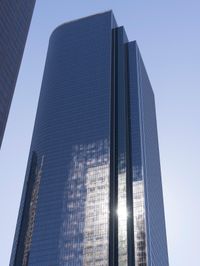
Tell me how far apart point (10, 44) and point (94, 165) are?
7857 centimetres

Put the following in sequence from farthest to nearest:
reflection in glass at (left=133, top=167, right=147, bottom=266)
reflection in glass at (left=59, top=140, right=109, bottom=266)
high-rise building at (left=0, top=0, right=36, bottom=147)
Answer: reflection in glass at (left=133, top=167, right=147, bottom=266) → reflection in glass at (left=59, top=140, right=109, bottom=266) → high-rise building at (left=0, top=0, right=36, bottom=147)

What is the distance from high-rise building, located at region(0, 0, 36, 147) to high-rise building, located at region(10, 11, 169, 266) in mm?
69657

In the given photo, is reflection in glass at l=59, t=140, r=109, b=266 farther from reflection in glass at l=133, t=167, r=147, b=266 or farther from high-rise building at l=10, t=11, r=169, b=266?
reflection in glass at l=133, t=167, r=147, b=266

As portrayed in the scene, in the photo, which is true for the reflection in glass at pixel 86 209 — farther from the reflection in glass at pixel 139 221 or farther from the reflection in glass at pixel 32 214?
the reflection in glass at pixel 32 214

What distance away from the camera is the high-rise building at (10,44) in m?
71.5

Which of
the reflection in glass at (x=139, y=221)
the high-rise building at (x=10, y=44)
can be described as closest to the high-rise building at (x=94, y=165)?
the reflection in glass at (x=139, y=221)

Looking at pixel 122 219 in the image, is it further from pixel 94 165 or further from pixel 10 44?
pixel 10 44

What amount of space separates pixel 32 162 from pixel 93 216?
35.0 metres

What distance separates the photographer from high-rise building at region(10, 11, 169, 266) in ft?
438

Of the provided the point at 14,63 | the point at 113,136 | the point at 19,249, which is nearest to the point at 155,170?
the point at 113,136

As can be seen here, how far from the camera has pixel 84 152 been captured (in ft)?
497

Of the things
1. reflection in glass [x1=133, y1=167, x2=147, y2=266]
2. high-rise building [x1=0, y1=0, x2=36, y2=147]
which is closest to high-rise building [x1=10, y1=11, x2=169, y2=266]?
reflection in glass [x1=133, y1=167, x2=147, y2=266]

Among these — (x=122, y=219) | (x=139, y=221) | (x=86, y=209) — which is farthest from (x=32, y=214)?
(x=139, y=221)

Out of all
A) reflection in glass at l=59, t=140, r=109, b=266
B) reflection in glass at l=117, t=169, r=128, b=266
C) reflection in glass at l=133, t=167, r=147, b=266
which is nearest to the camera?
reflection in glass at l=59, t=140, r=109, b=266
